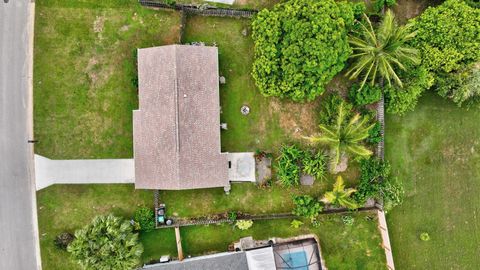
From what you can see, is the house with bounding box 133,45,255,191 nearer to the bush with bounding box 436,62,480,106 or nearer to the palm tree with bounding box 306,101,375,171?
the palm tree with bounding box 306,101,375,171

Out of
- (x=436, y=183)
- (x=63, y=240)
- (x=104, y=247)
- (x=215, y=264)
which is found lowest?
(x=215, y=264)

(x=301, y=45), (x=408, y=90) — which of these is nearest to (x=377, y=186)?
(x=408, y=90)

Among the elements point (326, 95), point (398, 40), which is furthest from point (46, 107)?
point (398, 40)

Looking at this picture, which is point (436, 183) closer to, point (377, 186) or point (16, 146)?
point (377, 186)

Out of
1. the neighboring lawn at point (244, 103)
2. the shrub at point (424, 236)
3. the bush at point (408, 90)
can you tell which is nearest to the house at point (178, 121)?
the neighboring lawn at point (244, 103)

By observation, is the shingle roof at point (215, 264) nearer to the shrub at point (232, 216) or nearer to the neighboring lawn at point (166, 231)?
the neighboring lawn at point (166, 231)

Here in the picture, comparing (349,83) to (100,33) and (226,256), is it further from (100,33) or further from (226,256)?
(100,33)
